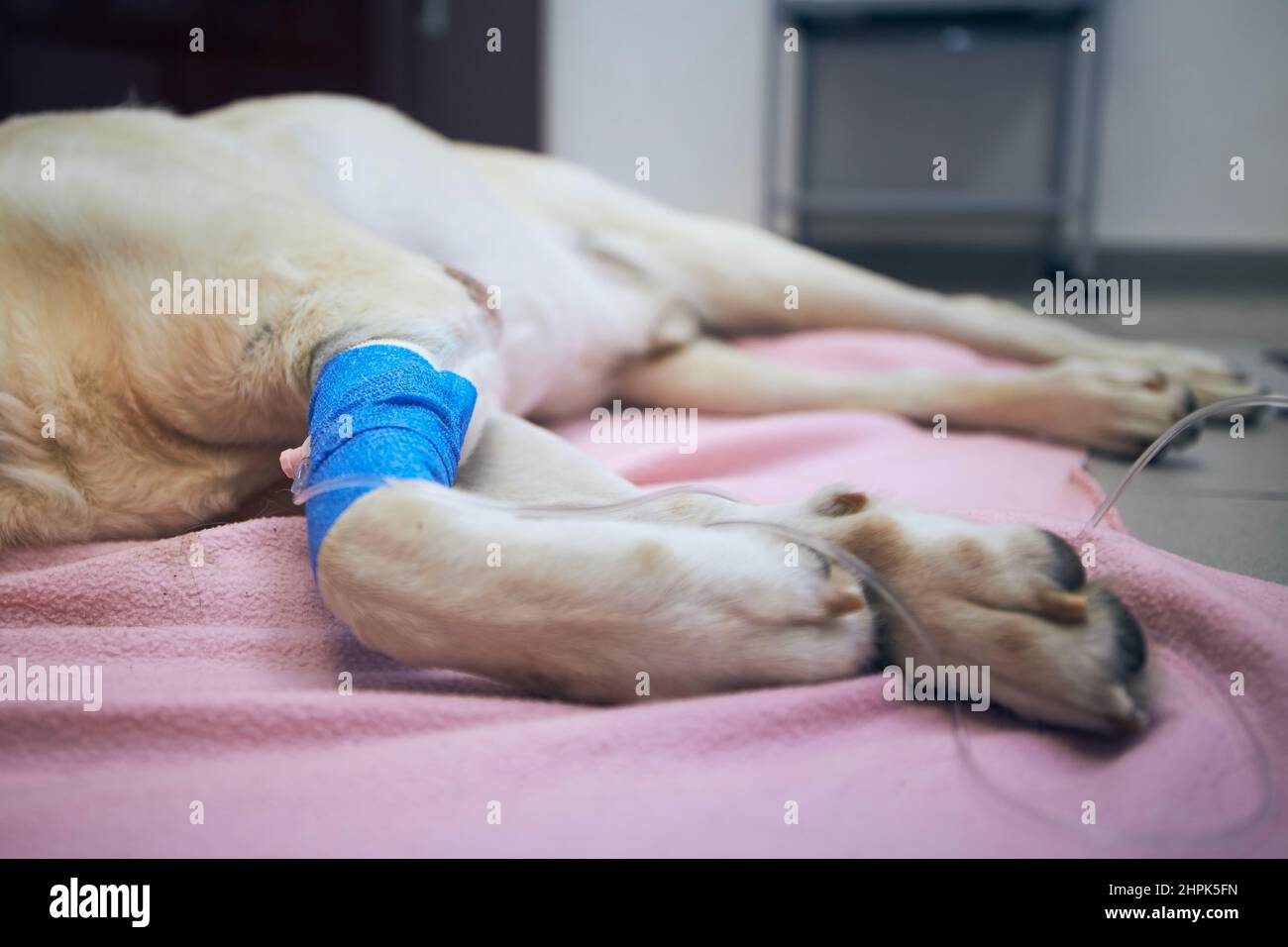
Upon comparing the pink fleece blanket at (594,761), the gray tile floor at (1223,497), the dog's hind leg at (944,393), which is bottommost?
the pink fleece blanket at (594,761)

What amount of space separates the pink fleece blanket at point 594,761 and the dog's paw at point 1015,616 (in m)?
0.03

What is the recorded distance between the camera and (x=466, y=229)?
1553 mm

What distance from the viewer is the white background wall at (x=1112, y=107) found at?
12.4ft

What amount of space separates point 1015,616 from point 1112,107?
3.79 metres

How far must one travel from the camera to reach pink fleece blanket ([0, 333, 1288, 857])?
0.64 m

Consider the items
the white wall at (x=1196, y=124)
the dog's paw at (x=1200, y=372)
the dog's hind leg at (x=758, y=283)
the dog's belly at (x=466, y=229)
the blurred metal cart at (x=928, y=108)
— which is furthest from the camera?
the white wall at (x=1196, y=124)

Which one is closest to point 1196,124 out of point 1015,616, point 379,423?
point 1015,616

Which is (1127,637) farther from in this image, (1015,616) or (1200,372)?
(1200,372)

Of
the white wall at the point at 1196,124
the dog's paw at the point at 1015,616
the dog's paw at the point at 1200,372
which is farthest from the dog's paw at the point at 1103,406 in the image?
the white wall at the point at 1196,124

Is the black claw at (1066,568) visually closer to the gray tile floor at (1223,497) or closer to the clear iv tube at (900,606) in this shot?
the clear iv tube at (900,606)

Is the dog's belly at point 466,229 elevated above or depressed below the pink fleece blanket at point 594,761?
above

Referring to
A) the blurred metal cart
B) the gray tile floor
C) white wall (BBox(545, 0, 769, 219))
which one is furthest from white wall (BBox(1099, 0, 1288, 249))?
the gray tile floor

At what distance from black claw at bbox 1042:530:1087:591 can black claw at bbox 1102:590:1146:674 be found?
0.02m
